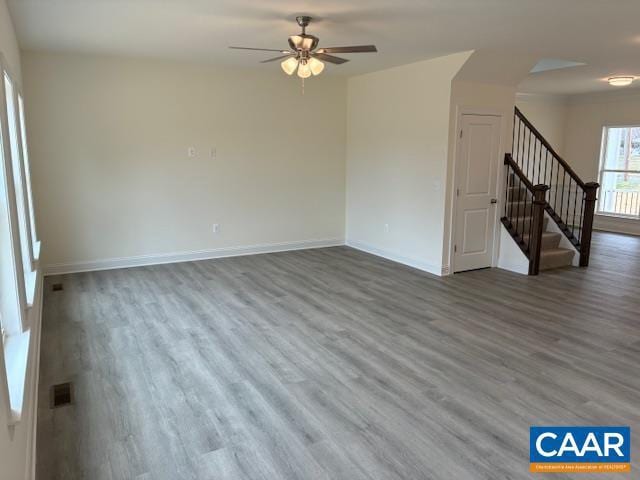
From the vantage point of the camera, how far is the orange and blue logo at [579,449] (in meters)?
2.30

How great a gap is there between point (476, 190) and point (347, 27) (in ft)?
9.40

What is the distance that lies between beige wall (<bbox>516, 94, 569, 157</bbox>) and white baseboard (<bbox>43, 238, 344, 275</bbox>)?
5.09 meters

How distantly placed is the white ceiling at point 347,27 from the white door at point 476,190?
1.06 meters

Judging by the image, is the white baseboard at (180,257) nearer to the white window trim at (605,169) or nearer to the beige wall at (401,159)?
the beige wall at (401,159)

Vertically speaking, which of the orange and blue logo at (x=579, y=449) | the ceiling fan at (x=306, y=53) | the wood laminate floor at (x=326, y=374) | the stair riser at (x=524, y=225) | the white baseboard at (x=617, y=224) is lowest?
the orange and blue logo at (x=579, y=449)

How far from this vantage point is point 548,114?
382 inches

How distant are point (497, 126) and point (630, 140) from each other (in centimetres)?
499

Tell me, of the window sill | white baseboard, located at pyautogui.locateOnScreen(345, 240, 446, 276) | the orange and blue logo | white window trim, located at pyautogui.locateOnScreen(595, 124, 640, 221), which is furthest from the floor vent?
white window trim, located at pyautogui.locateOnScreen(595, 124, 640, 221)

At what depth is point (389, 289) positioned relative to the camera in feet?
17.3

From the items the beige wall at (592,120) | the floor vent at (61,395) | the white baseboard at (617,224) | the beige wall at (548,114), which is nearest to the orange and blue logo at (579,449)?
the floor vent at (61,395)

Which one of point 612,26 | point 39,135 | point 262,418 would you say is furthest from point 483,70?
point 39,135

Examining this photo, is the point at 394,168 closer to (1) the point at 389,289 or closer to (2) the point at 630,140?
(1) the point at 389,289

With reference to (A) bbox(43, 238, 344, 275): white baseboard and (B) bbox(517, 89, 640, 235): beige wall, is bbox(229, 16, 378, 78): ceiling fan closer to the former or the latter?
(A) bbox(43, 238, 344, 275): white baseboard

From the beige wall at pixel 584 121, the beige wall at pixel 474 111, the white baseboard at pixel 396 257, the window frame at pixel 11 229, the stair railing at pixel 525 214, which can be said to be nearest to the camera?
the window frame at pixel 11 229
